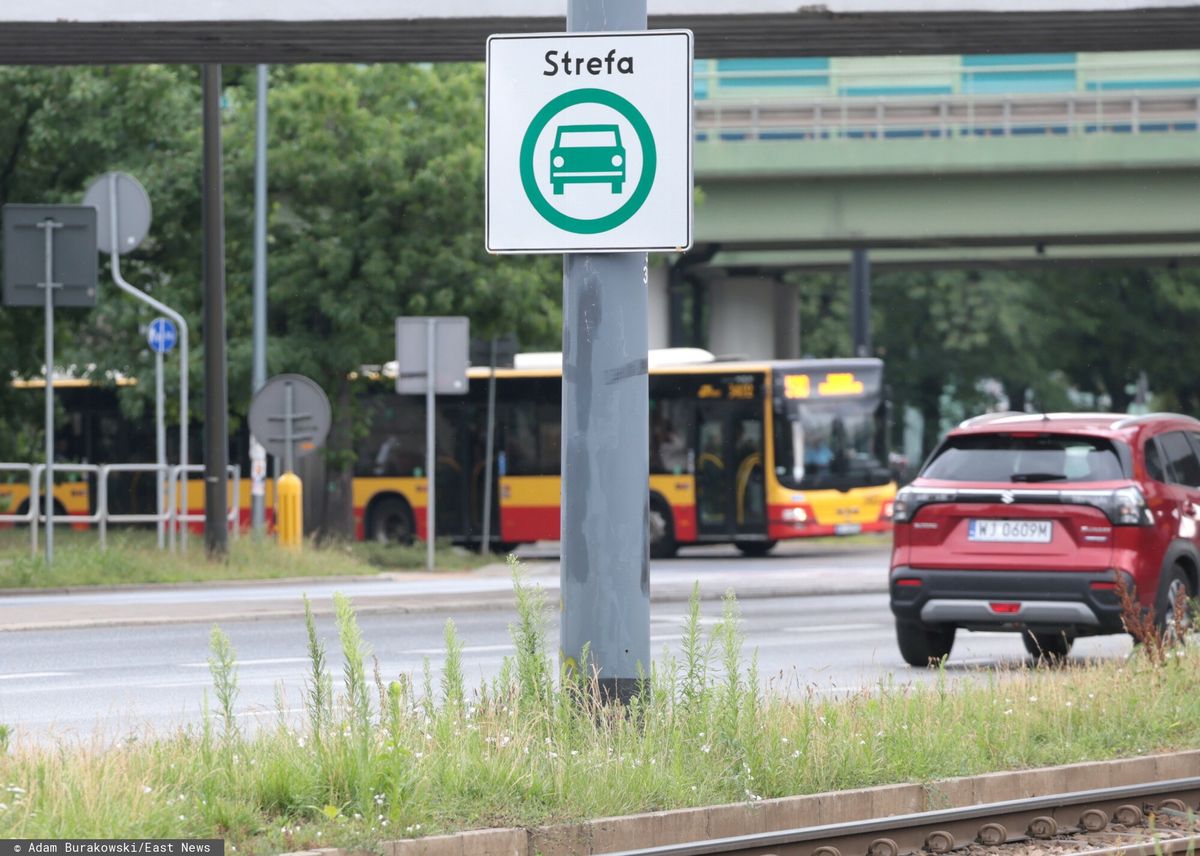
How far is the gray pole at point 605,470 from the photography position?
328 inches

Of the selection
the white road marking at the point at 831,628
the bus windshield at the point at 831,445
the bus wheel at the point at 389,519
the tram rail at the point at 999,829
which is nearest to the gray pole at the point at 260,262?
the bus wheel at the point at 389,519

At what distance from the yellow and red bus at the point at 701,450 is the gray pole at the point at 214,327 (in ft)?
26.0

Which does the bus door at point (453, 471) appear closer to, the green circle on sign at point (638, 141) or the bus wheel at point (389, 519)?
the bus wheel at point (389, 519)

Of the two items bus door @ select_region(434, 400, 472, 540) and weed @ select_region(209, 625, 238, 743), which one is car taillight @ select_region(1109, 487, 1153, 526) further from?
bus door @ select_region(434, 400, 472, 540)

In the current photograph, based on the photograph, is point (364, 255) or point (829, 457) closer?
point (364, 255)

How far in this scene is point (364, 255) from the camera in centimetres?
2955

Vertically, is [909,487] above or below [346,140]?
below

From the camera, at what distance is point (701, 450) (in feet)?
107

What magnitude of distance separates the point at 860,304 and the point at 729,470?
28.6ft

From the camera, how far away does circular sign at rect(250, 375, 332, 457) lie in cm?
2392

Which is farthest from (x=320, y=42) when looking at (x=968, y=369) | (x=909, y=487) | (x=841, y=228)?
(x=968, y=369)

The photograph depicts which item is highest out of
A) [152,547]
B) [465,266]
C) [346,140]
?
[346,140]

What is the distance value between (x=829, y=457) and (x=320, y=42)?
15.3 metres

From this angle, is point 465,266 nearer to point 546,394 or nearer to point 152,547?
point 546,394
